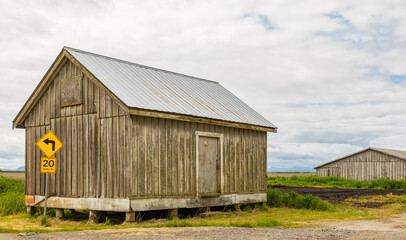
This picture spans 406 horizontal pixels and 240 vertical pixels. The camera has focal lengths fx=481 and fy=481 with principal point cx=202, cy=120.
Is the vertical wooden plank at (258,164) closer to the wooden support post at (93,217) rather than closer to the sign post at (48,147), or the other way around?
the wooden support post at (93,217)

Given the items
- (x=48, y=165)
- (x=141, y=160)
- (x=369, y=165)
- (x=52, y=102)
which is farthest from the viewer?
(x=369, y=165)

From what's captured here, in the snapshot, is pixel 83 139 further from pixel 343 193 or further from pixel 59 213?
pixel 343 193

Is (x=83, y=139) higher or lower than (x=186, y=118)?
lower

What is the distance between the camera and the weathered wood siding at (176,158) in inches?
591

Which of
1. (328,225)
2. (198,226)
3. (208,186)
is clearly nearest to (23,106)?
(208,186)

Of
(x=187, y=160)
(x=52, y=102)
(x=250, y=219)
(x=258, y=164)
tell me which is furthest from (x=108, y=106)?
(x=258, y=164)

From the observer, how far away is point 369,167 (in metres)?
48.4

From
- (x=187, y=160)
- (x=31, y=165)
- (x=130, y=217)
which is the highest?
(x=187, y=160)

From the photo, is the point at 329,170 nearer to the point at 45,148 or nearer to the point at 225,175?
the point at 225,175

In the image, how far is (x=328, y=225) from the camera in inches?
559

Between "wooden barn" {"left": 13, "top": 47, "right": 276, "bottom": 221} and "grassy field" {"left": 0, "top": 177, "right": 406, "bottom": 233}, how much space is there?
0.58m

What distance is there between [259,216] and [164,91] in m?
5.78

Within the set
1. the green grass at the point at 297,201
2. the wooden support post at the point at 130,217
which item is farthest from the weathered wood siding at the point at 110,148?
the green grass at the point at 297,201

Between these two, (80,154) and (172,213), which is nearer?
(172,213)
